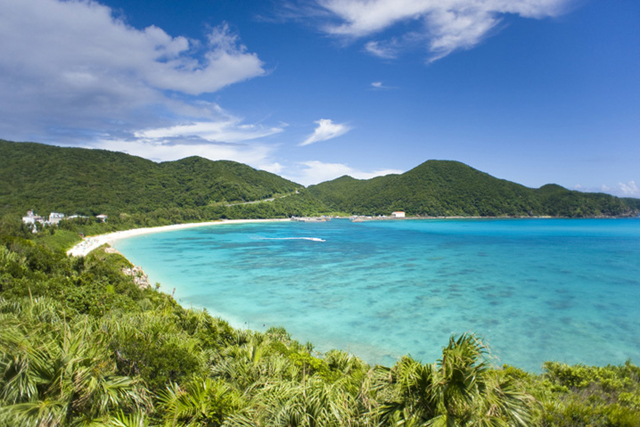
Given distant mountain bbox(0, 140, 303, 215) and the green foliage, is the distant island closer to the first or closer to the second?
distant mountain bbox(0, 140, 303, 215)

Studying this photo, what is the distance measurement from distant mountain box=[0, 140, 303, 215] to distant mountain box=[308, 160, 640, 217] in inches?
2331

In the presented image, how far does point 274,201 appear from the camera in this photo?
14212 centimetres

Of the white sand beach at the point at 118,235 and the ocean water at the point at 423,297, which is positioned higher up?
the white sand beach at the point at 118,235

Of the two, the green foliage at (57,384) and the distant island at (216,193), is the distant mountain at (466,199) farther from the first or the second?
the green foliage at (57,384)

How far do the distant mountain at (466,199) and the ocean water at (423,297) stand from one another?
341 feet

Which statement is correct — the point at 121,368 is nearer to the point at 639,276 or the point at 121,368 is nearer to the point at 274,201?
the point at 639,276

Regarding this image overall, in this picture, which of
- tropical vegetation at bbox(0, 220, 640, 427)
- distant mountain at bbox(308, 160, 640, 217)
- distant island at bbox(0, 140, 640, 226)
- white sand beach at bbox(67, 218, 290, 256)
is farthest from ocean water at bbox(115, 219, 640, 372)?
distant mountain at bbox(308, 160, 640, 217)

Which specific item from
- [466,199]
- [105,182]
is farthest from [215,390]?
[466,199]

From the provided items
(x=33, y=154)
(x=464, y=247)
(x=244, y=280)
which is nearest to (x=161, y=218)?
(x=33, y=154)

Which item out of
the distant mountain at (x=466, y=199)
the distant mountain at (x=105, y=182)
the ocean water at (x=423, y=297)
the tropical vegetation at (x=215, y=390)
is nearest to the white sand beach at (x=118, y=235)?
the ocean water at (x=423, y=297)

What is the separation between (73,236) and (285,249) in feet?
105

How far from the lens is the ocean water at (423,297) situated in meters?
16.2

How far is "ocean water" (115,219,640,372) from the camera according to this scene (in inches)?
637

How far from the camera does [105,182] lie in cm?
9962
